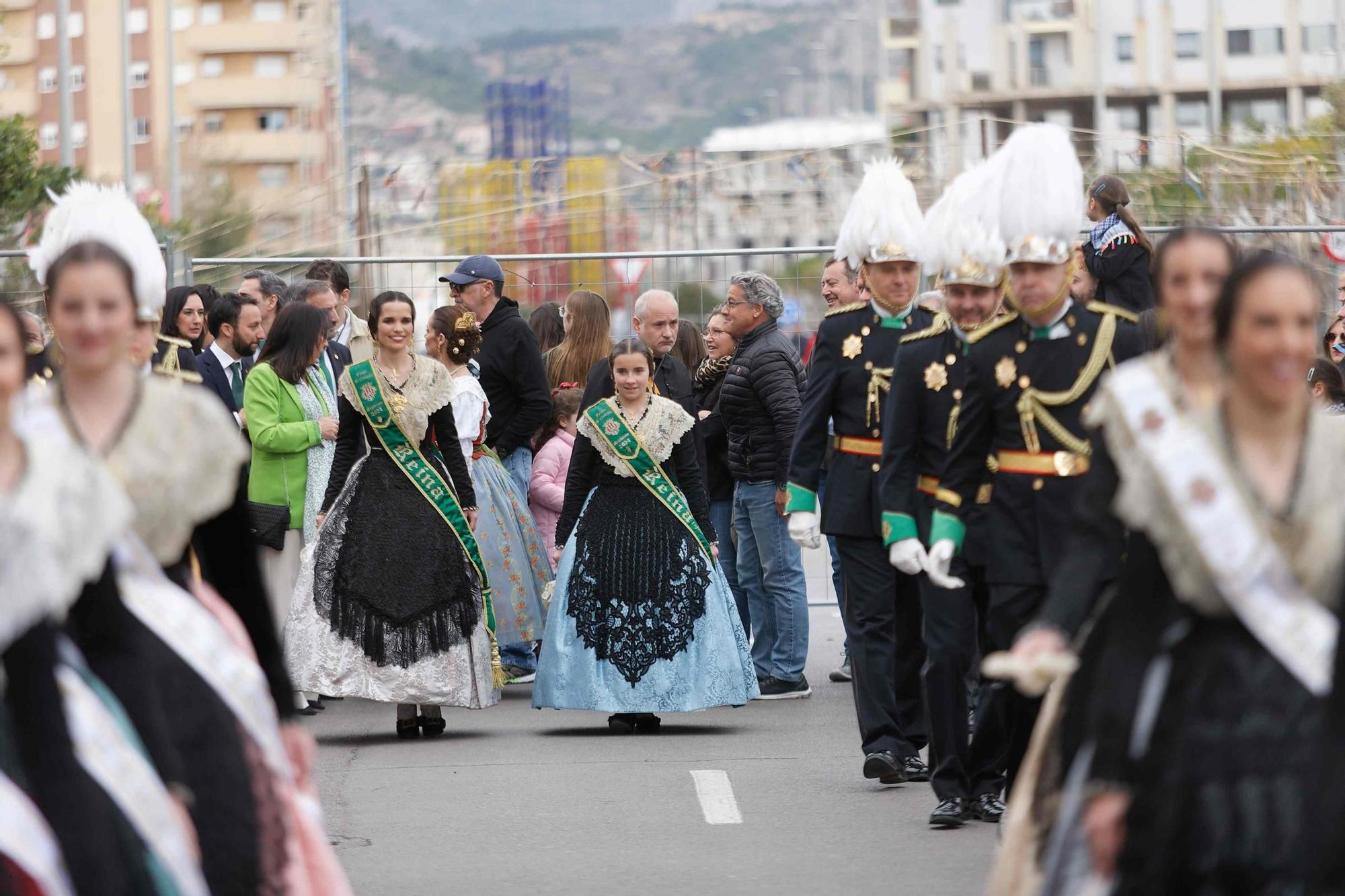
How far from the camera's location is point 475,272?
12.2 m

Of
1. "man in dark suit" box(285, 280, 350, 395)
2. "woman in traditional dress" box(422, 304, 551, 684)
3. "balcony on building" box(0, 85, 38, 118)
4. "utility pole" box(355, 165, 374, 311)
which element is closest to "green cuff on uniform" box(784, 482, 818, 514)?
"woman in traditional dress" box(422, 304, 551, 684)

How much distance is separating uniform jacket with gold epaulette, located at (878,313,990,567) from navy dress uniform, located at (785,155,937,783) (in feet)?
1.62

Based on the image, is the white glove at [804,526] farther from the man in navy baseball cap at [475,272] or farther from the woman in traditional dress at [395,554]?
the man in navy baseball cap at [475,272]

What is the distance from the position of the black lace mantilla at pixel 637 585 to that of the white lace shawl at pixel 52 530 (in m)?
5.59

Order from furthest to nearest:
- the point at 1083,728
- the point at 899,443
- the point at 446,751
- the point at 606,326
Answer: the point at 606,326, the point at 446,751, the point at 899,443, the point at 1083,728

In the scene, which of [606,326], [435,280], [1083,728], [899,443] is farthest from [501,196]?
[1083,728]

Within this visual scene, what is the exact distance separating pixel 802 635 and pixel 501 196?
10031mm

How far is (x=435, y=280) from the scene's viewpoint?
14.2 meters

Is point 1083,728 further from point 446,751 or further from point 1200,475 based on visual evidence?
point 446,751

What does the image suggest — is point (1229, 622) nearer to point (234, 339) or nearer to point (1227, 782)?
point (1227, 782)

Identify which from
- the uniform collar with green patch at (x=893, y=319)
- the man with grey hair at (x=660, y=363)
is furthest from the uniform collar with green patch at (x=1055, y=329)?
the man with grey hair at (x=660, y=363)

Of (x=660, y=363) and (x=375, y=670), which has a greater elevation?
(x=660, y=363)

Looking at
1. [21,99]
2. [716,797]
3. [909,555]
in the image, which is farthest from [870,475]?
[21,99]

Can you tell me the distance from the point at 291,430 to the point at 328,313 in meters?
0.87
